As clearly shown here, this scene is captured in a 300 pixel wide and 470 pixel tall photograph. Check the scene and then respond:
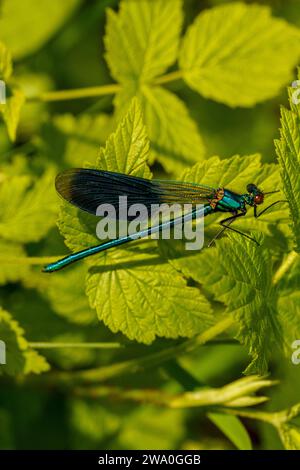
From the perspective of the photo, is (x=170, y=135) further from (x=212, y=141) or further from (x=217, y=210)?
(x=212, y=141)

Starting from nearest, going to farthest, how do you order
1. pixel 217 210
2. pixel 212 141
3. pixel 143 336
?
pixel 143 336 < pixel 217 210 < pixel 212 141

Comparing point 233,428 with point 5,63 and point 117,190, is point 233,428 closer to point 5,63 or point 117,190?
point 117,190

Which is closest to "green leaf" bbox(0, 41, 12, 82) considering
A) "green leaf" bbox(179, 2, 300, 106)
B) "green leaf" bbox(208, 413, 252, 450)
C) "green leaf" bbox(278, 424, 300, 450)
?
"green leaf" bbox(179, 2, 300, 106)

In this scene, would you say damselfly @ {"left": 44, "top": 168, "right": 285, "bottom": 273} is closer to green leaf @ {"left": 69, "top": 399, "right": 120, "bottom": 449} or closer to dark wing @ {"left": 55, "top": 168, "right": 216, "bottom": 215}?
dark wing @ {"left": 55, "top": 168, "right": 216, "bottom": 215}

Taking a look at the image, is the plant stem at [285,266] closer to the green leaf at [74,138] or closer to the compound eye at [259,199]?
the compound eye at [259,199]

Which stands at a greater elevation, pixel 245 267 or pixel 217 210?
pixel 217 210

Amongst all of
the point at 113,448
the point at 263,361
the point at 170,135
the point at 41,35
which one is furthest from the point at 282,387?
the point at 41,35
